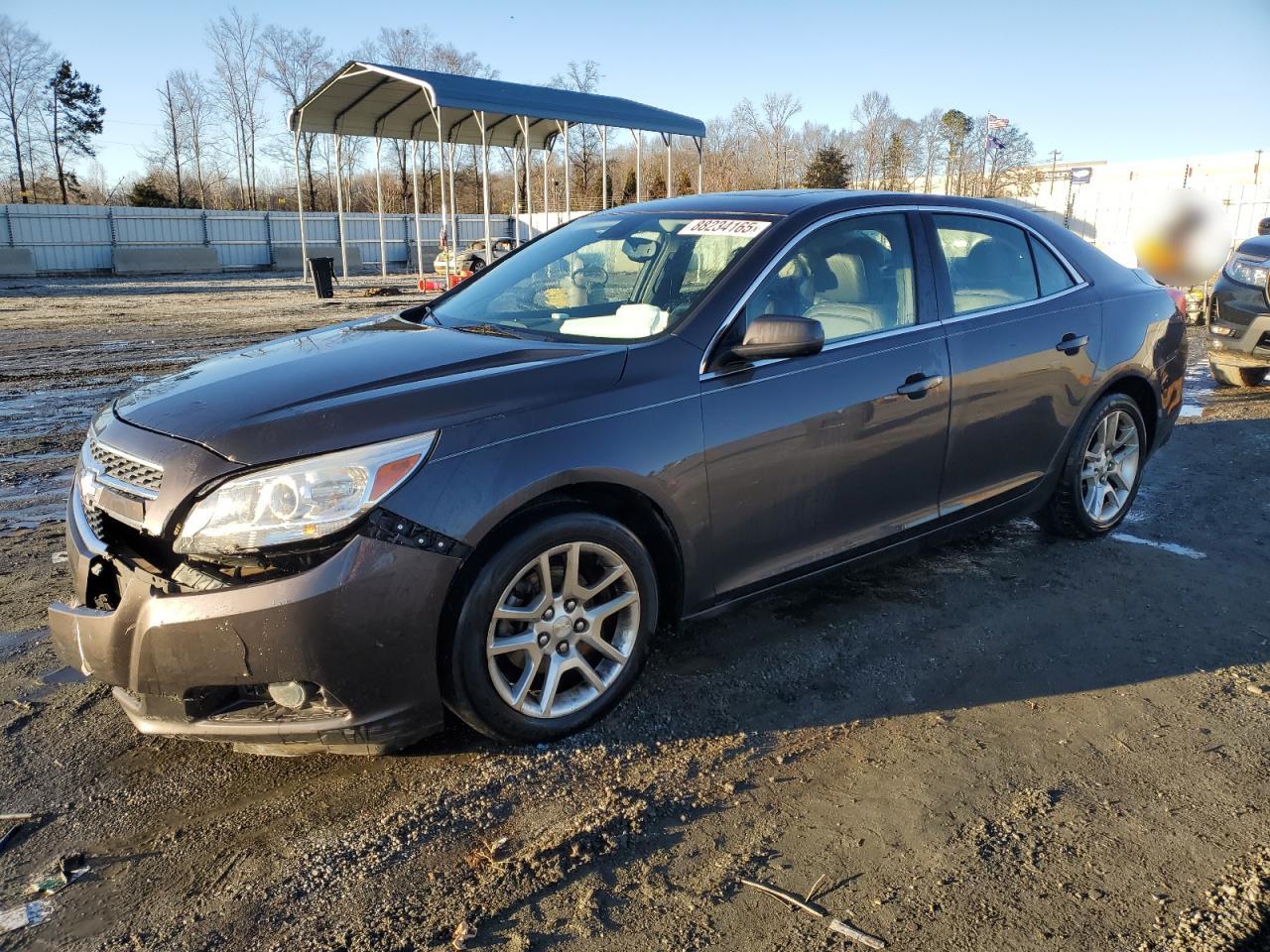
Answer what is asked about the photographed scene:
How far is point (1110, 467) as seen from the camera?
5027mm

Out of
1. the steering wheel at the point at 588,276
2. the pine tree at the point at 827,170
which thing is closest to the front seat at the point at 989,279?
the steering wheel at the point at 588,276

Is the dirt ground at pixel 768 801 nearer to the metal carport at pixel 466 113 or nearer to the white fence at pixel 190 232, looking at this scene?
the metal carport at pixel 466 113

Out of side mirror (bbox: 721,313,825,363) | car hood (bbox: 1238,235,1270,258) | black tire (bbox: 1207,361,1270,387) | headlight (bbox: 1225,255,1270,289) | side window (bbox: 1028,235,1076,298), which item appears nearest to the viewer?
side mirror (bbox: 721,313,825,363)

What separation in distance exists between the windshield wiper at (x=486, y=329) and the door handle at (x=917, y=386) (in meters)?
1.53

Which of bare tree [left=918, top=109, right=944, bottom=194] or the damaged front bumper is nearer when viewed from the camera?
the damaged front bumper

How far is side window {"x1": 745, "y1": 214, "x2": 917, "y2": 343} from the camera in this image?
11.8 ft

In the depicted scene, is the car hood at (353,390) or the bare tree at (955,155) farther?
the bare tree at (955,155)

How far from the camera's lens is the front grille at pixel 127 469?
107 inches

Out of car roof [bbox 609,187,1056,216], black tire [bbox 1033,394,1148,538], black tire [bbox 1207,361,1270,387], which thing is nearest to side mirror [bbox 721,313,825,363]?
car roof [bbox 609,187,1056,216]

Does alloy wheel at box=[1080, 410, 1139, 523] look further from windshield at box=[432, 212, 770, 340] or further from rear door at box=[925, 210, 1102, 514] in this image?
windshield at box=[432, 212, 770, 340]

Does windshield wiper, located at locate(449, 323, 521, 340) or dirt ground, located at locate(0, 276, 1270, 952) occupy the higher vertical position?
windshield wiper, located at locate(449, 323, 521, 340)

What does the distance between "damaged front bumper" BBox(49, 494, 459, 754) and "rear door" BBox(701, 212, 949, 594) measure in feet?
3.71

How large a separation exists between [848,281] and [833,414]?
2.11ft

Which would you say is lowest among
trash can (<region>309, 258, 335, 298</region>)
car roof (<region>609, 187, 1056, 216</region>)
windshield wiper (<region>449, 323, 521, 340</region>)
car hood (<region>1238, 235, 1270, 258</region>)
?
trash can (<region>309, 258, 335, 298</region>)
